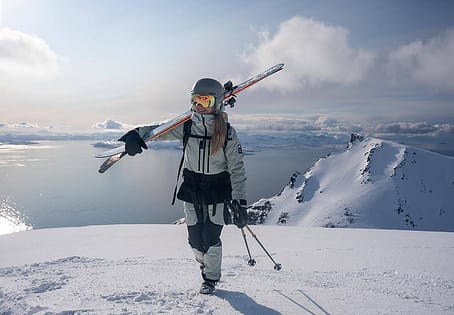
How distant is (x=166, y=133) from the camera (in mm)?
3809

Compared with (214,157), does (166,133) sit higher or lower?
higher

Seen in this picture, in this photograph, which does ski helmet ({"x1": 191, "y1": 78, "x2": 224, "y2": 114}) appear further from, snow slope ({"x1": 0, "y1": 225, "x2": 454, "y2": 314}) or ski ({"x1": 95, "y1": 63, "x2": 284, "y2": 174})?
snow slope ({"x1": 0, "y1": 225, "x2": 454, "y2": 314})

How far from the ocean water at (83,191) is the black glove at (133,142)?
157 feet

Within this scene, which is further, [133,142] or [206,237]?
[133,142]

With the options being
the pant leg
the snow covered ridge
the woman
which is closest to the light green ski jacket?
the woman

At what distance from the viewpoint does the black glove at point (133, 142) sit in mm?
3746

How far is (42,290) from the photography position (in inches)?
136

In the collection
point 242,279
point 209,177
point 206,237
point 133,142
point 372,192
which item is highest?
point 133,142

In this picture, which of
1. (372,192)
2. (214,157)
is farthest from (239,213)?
(372,192)

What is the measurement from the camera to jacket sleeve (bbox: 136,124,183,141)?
3.79 m

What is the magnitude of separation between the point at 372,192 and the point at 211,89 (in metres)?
136

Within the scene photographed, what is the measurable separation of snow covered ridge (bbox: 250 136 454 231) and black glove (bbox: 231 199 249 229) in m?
108

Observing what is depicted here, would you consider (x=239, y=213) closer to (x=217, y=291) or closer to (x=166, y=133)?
(x=217, y=291)

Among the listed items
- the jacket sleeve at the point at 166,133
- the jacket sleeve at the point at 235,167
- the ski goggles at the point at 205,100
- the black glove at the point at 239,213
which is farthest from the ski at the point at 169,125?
the black glove at the point at 239,213
